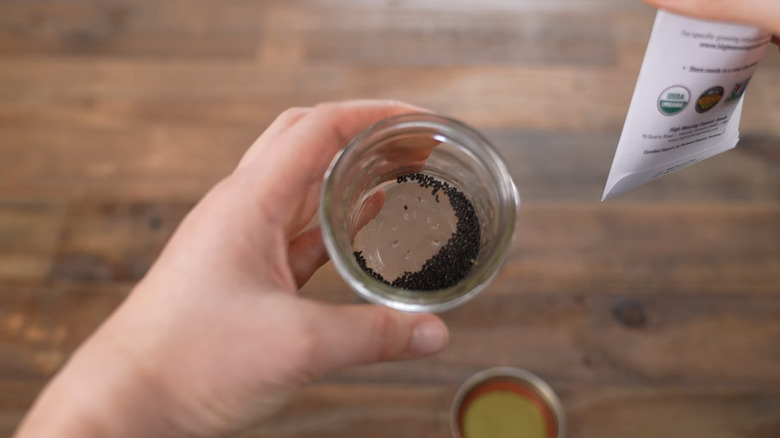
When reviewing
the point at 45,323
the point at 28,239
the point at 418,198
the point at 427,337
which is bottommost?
the point at 45,323

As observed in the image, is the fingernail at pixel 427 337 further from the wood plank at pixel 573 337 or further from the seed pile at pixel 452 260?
the wood plank at pixel 573 337

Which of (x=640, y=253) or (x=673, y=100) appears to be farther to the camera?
(x=640, y=253)

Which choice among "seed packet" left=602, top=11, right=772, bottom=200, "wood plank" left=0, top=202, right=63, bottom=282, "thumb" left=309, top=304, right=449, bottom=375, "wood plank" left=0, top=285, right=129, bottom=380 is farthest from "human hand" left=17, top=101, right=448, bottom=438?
"wood plank" left=0, top=202, right=63, bottom=282

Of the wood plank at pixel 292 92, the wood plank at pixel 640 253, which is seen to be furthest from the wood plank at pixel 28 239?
the wood plank at pixel 640 253

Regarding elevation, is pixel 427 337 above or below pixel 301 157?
below

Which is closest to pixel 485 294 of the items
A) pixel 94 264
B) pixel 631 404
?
pixel 631 404

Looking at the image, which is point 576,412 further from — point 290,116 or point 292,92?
point 292,92

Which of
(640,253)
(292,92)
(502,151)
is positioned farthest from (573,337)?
(292,92)

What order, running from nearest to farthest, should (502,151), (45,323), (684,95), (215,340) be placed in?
(215,340)
(684,95)
(45,323)
(502,151)
